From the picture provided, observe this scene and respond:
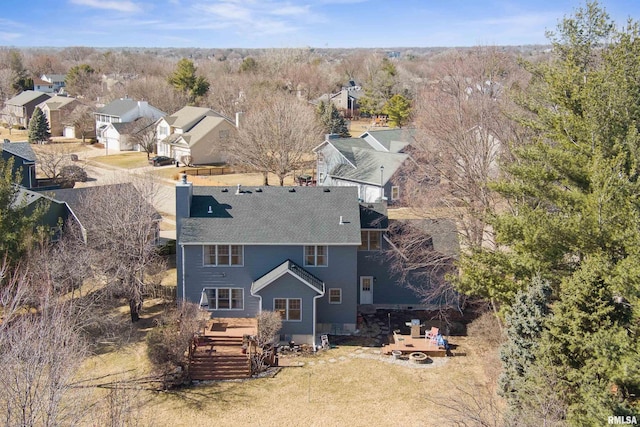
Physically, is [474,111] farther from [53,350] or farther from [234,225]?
[53,350]

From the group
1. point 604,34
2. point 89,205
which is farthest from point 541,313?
point 89,205

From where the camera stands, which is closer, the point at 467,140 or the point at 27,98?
the point at 467,140

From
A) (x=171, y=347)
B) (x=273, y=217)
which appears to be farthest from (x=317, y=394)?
(x=273, y=217)

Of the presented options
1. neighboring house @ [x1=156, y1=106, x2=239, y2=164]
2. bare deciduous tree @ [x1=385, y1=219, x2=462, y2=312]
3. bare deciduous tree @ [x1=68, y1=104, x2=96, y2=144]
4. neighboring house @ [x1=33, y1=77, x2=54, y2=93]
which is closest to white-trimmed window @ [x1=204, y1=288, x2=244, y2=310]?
bare deciduous tree @ [x1=385, y1=219, x2=462, y2=312]

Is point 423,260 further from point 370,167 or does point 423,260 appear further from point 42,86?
Result: point 42,86

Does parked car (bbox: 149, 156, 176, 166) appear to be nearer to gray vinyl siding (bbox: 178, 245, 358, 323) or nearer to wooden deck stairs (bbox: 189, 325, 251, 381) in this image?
gray vinyl siding (bbox: 178, 245, 358, 323)
